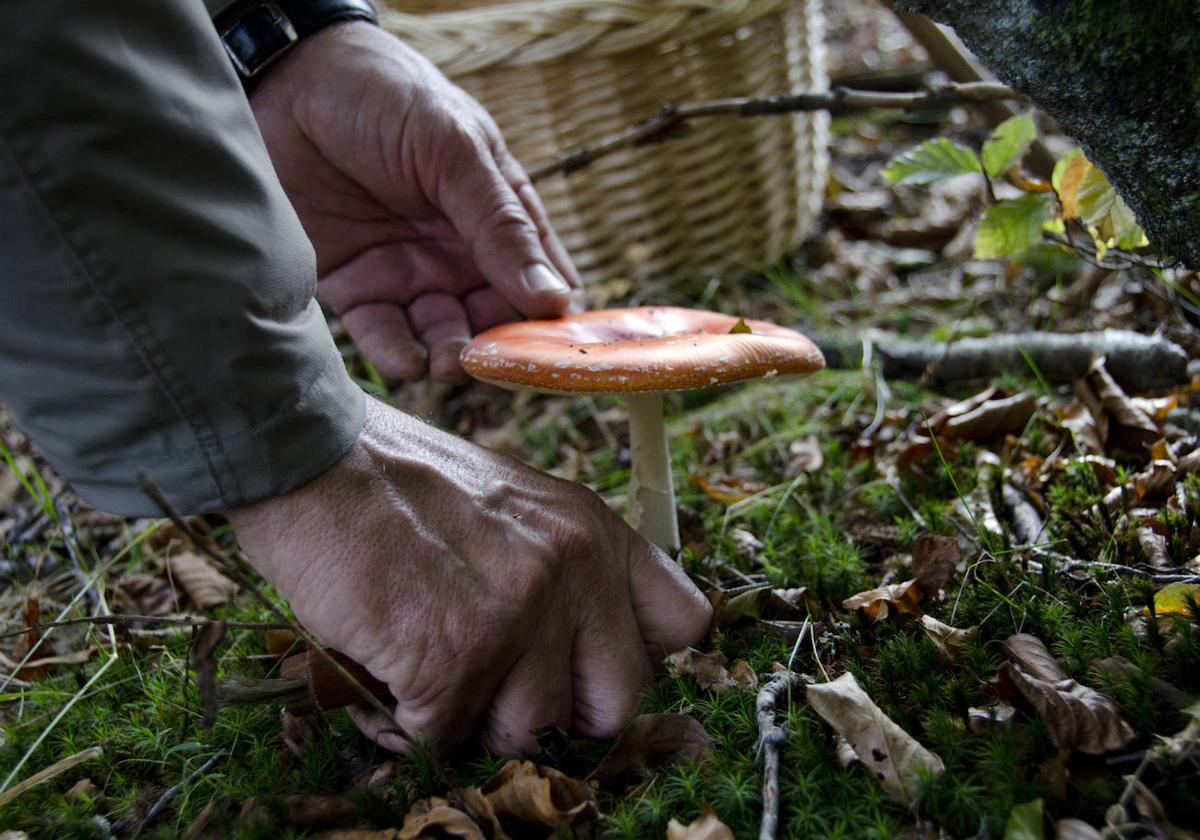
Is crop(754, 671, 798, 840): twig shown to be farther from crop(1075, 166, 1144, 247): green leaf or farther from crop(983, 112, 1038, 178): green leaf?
crop(983, 112, 1038, 178): green leaf

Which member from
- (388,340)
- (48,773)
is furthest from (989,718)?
(388,340)

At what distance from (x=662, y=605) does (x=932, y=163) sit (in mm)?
1562

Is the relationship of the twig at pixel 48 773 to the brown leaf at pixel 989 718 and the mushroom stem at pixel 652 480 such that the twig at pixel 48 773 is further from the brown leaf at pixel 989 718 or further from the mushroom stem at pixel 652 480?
the brown leaf at pixel 989 718

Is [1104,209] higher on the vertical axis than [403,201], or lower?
lower

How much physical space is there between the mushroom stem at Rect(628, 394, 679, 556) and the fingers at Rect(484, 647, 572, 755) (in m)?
0.75

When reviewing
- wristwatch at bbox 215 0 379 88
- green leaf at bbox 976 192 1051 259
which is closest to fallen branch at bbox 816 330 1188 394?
green leaf at bbox 976 192 1051 259

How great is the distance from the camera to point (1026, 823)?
4.28 feet

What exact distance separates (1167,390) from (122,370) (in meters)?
2.95

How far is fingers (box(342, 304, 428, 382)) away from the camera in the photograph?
2.86 m

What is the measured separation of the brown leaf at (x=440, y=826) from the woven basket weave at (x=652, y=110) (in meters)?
2.97

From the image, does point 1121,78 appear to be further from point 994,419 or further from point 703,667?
point 703,667

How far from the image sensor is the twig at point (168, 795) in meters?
1.76

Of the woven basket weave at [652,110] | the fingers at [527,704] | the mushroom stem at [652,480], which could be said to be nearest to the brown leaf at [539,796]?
the fingers at [527,704]

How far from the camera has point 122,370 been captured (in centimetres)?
143
